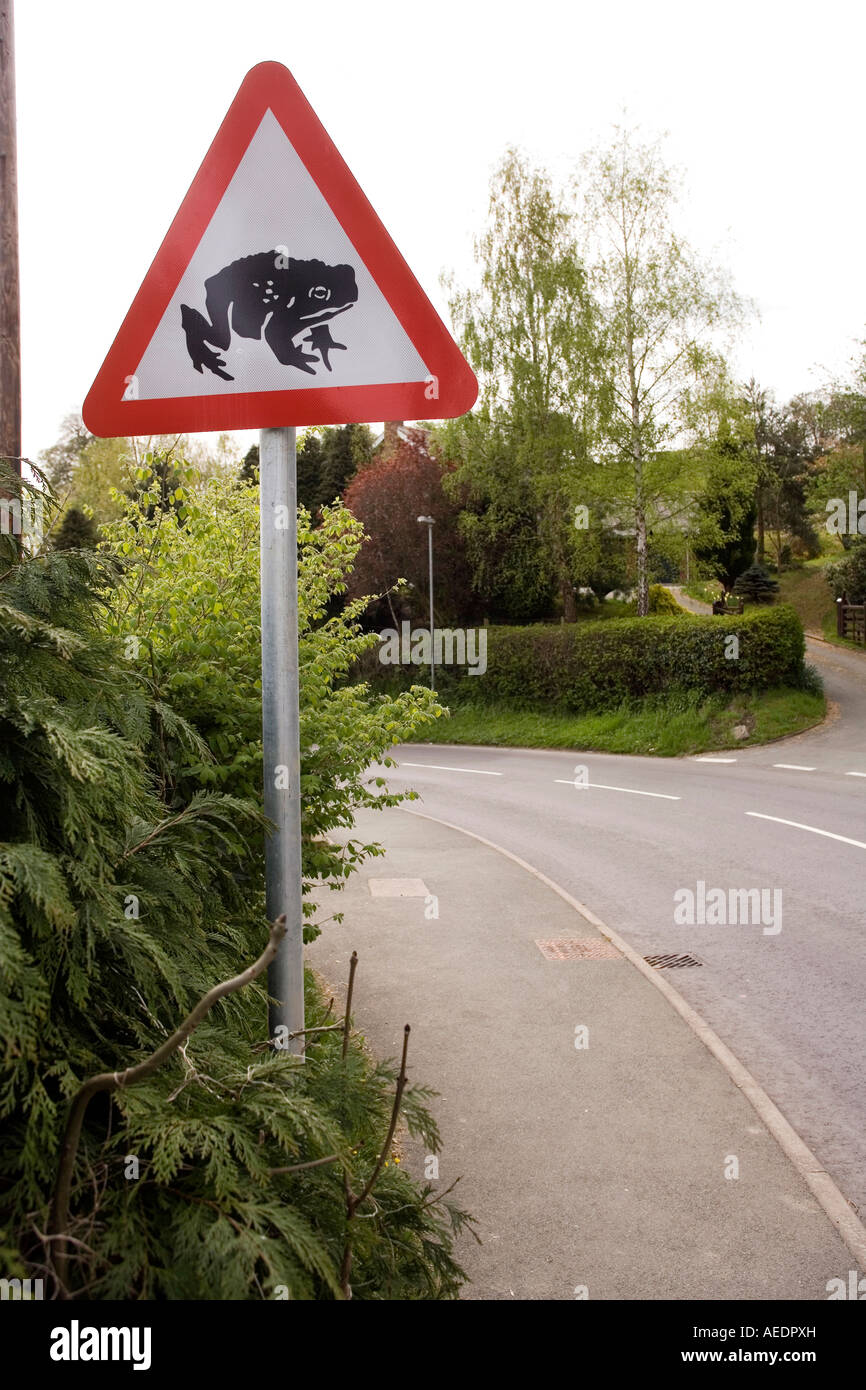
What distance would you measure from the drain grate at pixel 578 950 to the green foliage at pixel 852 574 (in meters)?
30.9

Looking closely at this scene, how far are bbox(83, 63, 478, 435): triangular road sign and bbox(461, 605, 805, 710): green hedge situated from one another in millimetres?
23443

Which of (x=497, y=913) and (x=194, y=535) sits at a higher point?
(x=194, y=535)

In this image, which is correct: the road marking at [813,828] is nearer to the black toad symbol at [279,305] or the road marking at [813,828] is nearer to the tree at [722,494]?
the black toad symbol at [279,305]

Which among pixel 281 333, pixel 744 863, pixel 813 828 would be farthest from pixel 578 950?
pixel 281 333

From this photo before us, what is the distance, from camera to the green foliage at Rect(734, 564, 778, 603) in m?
42.4

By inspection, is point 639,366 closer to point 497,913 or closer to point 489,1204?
point 497,913

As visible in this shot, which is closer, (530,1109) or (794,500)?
(530,1109)

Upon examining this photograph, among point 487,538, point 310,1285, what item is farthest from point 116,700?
point 487,538

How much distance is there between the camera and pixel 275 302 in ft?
6.61

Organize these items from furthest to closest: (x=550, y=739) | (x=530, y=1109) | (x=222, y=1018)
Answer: (x=550, y=739) < (x=530, y=1109) < (x=222, y=1018)

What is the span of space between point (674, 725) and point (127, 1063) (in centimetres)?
2353

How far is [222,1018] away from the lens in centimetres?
210

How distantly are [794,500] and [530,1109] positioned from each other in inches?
2084
